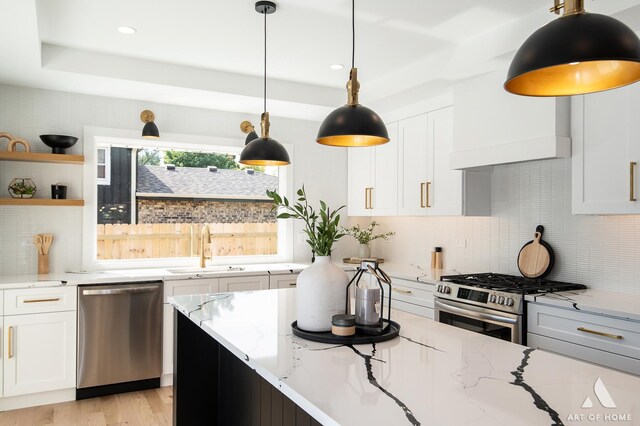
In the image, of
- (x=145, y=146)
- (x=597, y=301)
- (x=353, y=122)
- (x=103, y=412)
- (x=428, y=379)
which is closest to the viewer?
(x=428, y=379)

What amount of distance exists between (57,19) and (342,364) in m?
2.97

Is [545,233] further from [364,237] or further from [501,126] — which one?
[364,237]

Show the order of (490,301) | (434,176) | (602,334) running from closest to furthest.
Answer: (602,334), (490,301), (434,176)

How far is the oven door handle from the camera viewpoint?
121 inches

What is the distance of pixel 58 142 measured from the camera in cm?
391

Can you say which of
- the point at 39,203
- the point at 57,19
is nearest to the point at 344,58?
the point at 57,19

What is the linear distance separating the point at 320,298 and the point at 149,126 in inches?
120

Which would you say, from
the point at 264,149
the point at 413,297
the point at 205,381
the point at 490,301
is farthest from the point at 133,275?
the point at 490,301

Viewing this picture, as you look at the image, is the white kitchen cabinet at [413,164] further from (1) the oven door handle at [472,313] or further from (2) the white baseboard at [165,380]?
(2) the white baseboard at [165,380]

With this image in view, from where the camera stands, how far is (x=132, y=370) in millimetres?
3863

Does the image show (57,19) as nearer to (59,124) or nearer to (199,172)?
(59,124)

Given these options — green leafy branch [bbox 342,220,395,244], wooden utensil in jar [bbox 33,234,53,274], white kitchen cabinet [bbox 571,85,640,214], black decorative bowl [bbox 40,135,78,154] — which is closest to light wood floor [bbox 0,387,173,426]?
wooden utensil in jar [bbox 33,234,53,274]

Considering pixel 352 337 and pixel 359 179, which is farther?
pixel 359 179

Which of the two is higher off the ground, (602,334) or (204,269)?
(204,269)
